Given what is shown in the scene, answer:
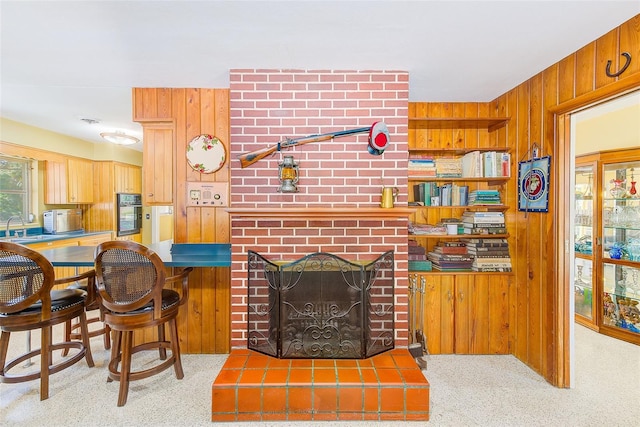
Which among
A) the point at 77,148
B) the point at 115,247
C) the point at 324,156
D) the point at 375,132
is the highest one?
the point at 77,148

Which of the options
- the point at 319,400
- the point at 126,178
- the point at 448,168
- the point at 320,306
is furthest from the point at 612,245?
the point at 126,178

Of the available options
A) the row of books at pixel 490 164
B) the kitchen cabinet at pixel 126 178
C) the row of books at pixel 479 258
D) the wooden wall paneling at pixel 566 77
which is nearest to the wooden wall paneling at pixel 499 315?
the row of books at pixel 479 258

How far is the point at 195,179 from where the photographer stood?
2725 mm

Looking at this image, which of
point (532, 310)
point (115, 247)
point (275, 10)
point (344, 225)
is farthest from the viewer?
point (532, 310)

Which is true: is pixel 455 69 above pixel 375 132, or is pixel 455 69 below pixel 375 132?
above

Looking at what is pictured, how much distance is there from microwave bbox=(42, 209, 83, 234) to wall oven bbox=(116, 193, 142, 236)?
58 centimetres

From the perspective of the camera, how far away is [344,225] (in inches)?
90.4

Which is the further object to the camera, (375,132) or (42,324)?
(375,132)

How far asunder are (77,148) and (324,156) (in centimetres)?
446

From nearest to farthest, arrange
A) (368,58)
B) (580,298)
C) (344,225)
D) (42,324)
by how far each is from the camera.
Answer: (42,324)
(368,58)
(344,225)
(580,298)

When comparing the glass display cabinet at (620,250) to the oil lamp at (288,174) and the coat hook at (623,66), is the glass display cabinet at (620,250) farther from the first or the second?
the oil lamp at (288,174)

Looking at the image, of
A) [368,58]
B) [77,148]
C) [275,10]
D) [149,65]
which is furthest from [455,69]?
[77,148]

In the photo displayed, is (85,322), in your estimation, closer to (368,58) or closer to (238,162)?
(238,162)

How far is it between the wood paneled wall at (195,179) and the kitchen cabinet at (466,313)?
5.62 feet
